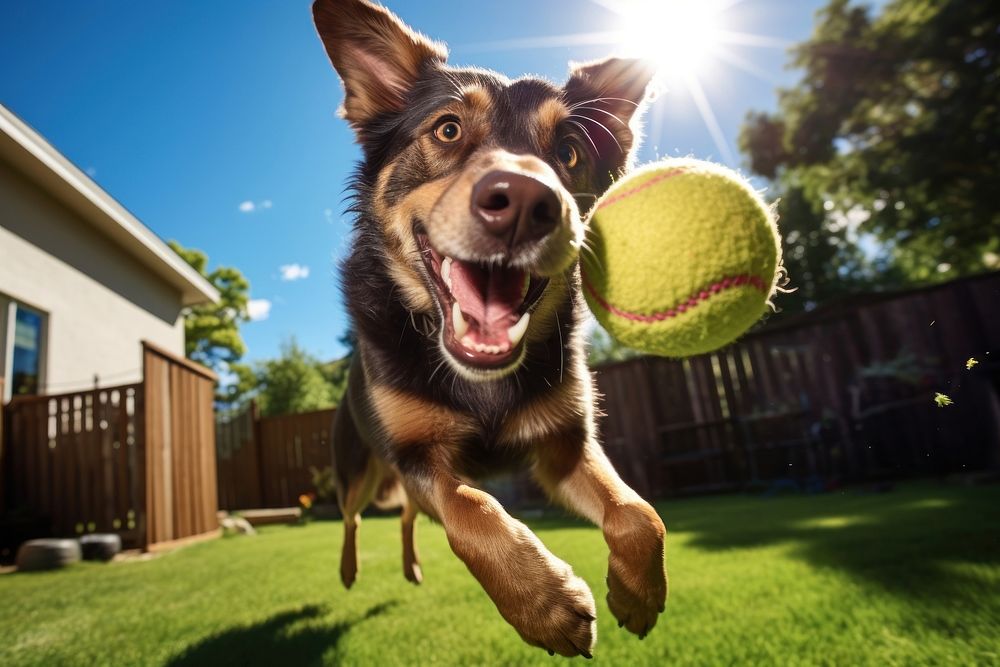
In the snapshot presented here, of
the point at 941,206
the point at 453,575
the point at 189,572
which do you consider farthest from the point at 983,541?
the point at 941,206

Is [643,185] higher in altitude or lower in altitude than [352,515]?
higher

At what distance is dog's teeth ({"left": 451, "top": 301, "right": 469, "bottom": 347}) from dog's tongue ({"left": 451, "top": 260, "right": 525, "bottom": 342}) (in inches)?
0.5

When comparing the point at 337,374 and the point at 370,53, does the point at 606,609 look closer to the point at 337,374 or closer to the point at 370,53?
the point at 337,374

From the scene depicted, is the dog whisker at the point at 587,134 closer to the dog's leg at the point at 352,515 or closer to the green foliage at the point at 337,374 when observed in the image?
the green foliage at the point at 337,374

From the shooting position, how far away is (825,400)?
260 inches

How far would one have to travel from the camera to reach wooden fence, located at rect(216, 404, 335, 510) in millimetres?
3889

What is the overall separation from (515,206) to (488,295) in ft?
A: 0.86


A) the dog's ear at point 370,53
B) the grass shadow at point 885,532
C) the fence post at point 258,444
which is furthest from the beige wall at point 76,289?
the grass shadow at point 885,532

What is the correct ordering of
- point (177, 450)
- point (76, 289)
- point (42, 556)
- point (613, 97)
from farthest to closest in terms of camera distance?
point (76, 289) → point (177, 450) → point (42, 556) → point (613, 97)

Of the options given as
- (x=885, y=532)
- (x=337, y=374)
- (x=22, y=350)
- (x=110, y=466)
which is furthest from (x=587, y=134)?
(x=22, y=350)

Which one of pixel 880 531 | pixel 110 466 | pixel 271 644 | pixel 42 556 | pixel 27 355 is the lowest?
pixel 880 531

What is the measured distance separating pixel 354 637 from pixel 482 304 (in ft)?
6.04

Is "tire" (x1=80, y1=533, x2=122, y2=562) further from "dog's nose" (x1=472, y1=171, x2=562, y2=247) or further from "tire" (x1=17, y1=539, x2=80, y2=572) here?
"dog's nose" (x1=472, y1=171, x2=562, y2=247)

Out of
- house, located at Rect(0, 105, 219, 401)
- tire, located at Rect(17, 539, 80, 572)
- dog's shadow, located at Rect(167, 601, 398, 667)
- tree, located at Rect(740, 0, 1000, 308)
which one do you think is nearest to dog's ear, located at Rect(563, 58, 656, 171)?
dog's shadow, located at Rect(167, 601, 398, 667)
